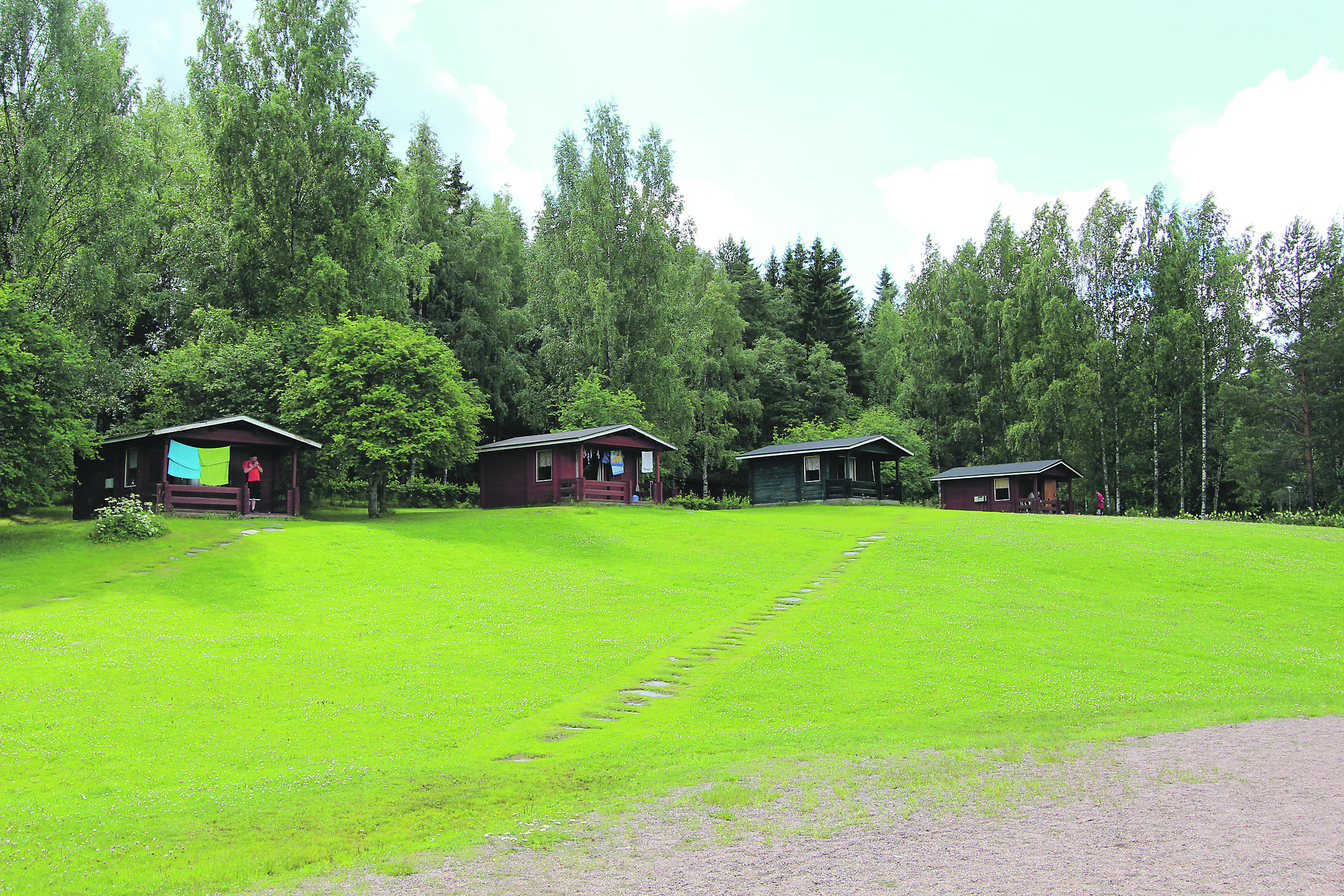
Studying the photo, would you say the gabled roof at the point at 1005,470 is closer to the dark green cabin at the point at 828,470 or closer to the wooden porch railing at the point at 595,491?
the dark green cabin at the point at 828,470

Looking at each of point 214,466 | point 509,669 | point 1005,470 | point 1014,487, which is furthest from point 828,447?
point 509,669

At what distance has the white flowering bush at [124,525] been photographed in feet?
88.6

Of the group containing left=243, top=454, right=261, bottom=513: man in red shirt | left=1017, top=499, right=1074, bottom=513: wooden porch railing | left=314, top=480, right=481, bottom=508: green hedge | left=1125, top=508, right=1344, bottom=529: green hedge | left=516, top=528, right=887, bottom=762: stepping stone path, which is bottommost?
left=516, top=528, right=887, bottom=762: stepping stone path

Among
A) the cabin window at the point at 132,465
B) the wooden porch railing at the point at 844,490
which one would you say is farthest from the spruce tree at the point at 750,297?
the cabin window at the point at 132,465

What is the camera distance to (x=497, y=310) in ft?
188

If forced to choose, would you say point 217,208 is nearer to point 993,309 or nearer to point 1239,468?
point 993,309

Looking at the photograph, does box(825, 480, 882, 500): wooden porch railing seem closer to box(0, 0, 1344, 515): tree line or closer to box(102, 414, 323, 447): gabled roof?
box(0, 0, 1344, 515): tree line

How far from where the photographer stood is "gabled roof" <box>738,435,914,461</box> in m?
49.5

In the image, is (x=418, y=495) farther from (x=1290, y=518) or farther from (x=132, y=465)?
(x=1290, y=518)

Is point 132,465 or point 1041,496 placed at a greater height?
point 132,465

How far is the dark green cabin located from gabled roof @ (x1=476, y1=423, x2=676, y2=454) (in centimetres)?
915

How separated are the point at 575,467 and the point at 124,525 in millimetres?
20115

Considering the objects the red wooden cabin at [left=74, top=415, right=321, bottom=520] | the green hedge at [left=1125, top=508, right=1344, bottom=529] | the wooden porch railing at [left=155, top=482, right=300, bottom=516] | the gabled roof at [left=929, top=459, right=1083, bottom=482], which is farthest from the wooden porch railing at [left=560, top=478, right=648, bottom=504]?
the green hedge at [left=1125, top=508, right=1344, bottom=529]

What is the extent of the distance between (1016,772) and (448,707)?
8071mm
